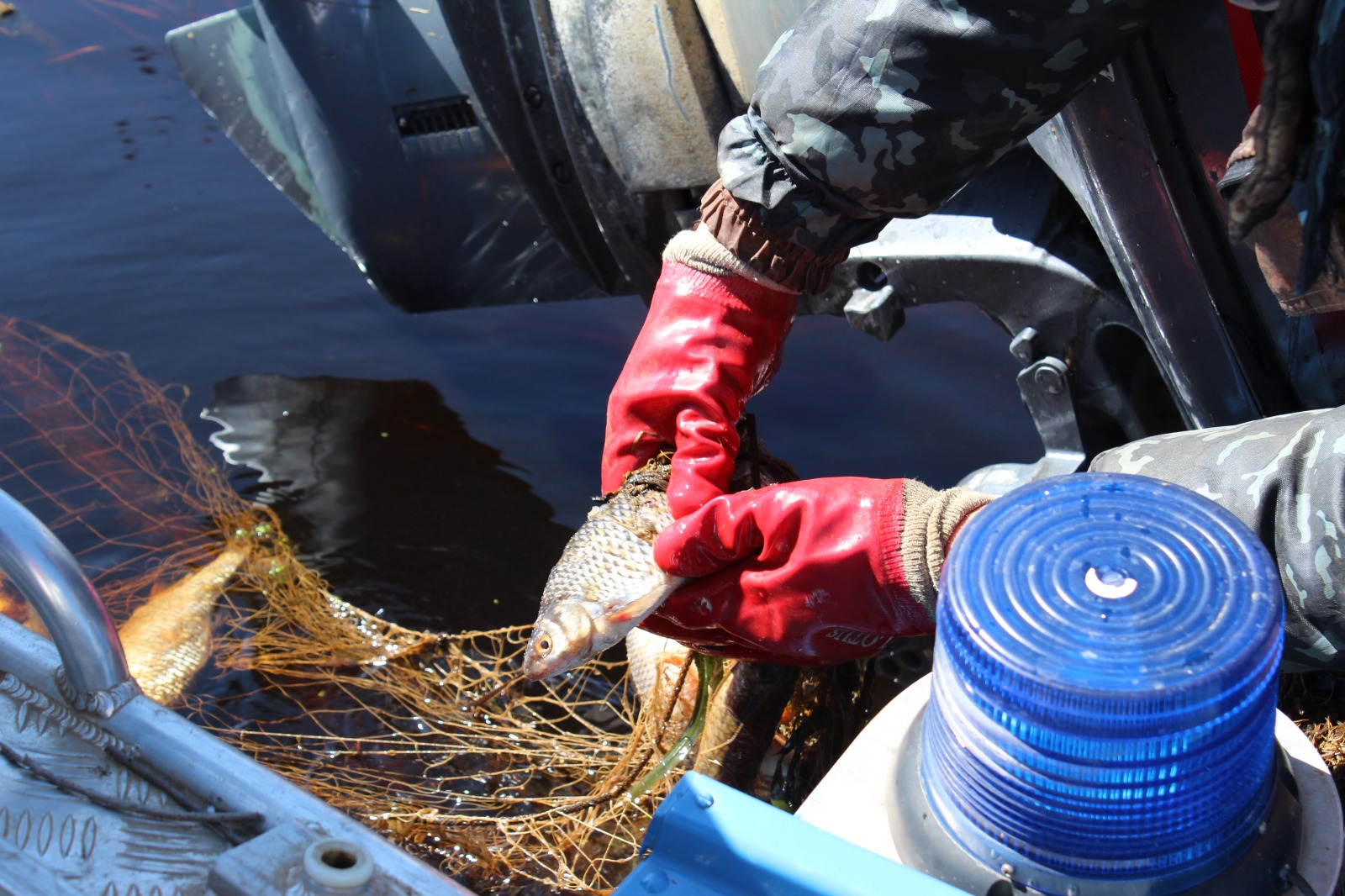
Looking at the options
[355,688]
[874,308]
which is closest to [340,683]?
[355,688]

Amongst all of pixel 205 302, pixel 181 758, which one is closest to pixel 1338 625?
pixel 181 758

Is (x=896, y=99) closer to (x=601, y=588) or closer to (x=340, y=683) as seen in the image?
(x=601, y=588)

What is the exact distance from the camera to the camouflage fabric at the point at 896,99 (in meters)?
2.17

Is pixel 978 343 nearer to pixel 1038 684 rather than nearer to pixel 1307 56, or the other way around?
pixel 1307 56

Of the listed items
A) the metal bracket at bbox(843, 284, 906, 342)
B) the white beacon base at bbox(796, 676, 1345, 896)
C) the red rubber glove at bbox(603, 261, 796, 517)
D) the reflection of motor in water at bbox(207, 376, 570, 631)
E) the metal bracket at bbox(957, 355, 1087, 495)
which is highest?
the red rubber glove at bbox(603, 261, 796, 517)

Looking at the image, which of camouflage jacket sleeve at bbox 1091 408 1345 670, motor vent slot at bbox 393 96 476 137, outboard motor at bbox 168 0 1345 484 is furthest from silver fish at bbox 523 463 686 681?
motor vent slot at bbox 393 96 476 137

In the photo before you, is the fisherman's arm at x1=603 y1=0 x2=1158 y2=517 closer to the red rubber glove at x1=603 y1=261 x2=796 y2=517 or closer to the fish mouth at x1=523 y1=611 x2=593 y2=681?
the red rubber glove at x1=603 y1=261 x2=796 y2=517

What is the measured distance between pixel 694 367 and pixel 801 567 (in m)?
0.69

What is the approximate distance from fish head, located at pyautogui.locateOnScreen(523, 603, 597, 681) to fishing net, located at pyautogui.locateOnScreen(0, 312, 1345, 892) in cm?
52

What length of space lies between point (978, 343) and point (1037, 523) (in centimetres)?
399

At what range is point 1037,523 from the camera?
5.24ft

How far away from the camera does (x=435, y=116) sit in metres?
4.27

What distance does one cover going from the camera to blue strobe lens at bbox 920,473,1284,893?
144 centimetres

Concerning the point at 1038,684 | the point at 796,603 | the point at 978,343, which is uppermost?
the point at 1038,684
